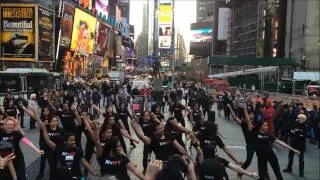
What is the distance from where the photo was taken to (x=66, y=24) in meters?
65.4

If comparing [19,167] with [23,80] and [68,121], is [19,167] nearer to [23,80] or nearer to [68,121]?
[68,121]

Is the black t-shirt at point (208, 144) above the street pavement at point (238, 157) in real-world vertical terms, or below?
above

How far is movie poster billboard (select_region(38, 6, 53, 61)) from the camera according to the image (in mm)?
57312

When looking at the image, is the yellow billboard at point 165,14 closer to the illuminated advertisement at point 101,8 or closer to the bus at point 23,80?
the illuminated advertisement at point 101,8

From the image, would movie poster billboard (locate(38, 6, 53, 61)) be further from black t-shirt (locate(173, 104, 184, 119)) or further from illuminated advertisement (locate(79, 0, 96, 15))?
black t-shirt (locate(173, 104, 184, 119))

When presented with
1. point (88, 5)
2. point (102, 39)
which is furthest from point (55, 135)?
point (102, 39)

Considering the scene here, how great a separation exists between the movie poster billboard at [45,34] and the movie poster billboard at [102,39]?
3253 centimetres

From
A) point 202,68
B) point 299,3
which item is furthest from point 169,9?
point 299,3

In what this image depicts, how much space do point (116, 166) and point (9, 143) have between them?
6.98 ft

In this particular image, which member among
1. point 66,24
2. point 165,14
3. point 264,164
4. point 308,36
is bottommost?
point 264,164

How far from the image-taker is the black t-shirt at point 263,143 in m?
11.5

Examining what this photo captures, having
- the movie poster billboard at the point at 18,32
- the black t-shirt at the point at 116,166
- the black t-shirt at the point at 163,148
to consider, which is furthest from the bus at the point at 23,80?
the black t-shirt at the point at 116,166

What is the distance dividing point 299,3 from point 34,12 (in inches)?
1586

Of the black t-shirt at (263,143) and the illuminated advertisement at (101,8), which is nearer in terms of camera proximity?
the black t-shirt at (263,143)
